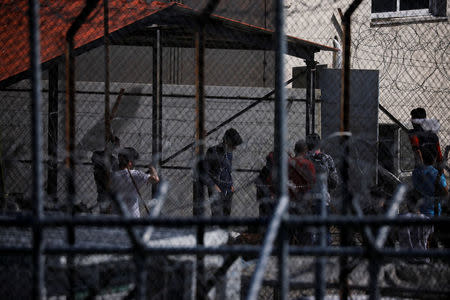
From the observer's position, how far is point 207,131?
310 inches

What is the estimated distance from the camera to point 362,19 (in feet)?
33.0

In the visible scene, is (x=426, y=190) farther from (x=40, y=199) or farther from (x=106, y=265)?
(x=40, y=199)

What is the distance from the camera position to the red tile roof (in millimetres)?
6859

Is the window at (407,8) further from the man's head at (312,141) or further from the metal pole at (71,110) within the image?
the metal pole at (71,110)

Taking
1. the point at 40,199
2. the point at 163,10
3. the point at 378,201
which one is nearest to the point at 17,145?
the point at 163,10

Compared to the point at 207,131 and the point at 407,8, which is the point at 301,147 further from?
the point at 407,8

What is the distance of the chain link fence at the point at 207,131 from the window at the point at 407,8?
1.5 inches

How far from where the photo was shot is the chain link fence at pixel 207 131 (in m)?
3.38

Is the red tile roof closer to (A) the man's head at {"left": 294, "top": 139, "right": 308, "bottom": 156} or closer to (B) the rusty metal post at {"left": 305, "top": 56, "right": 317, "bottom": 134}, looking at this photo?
(B) the rusty metal post at {"left": 305, "top": 56, "right": 317, "bottom": 134}

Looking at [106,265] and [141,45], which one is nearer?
[106,265]

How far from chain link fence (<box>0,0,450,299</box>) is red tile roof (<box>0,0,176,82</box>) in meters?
0.03

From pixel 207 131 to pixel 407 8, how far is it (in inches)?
220

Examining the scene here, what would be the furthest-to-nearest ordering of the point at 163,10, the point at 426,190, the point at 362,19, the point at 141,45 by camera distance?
the point at 362,19, the point at 141,45, the point at 163,10, the point at 426,190

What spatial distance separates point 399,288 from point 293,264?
83cm
